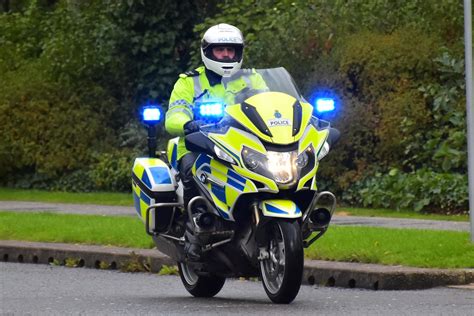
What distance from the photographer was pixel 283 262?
9.46 meters

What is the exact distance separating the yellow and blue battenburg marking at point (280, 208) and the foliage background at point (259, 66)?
8849 millimetres

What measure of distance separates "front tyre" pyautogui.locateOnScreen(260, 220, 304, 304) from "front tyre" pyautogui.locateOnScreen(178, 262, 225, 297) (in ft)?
3.94

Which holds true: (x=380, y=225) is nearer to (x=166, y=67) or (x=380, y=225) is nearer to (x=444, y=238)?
(x=444, y=238)

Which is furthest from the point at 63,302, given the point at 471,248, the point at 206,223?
the point at 471,248

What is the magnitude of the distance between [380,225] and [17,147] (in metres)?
11.0

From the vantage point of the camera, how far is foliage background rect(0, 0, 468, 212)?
1986 centimetres

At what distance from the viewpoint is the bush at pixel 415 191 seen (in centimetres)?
1827

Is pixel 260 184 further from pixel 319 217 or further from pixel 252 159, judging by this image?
pixel 319 217

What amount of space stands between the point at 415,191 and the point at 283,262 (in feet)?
31.7

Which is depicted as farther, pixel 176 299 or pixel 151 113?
pixel 151 113

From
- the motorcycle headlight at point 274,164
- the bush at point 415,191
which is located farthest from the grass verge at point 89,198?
the motorcycle headlight at point 274,164

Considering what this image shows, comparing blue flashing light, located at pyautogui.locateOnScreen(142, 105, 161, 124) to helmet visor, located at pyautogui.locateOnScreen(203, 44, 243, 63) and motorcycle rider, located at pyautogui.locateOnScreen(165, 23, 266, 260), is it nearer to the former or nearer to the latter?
motorcycle rider, located at pyautogui.locateOnScreen(165, 23, 266, 260)

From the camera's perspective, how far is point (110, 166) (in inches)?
960

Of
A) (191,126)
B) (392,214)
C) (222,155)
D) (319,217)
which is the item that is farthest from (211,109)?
(392,214)
